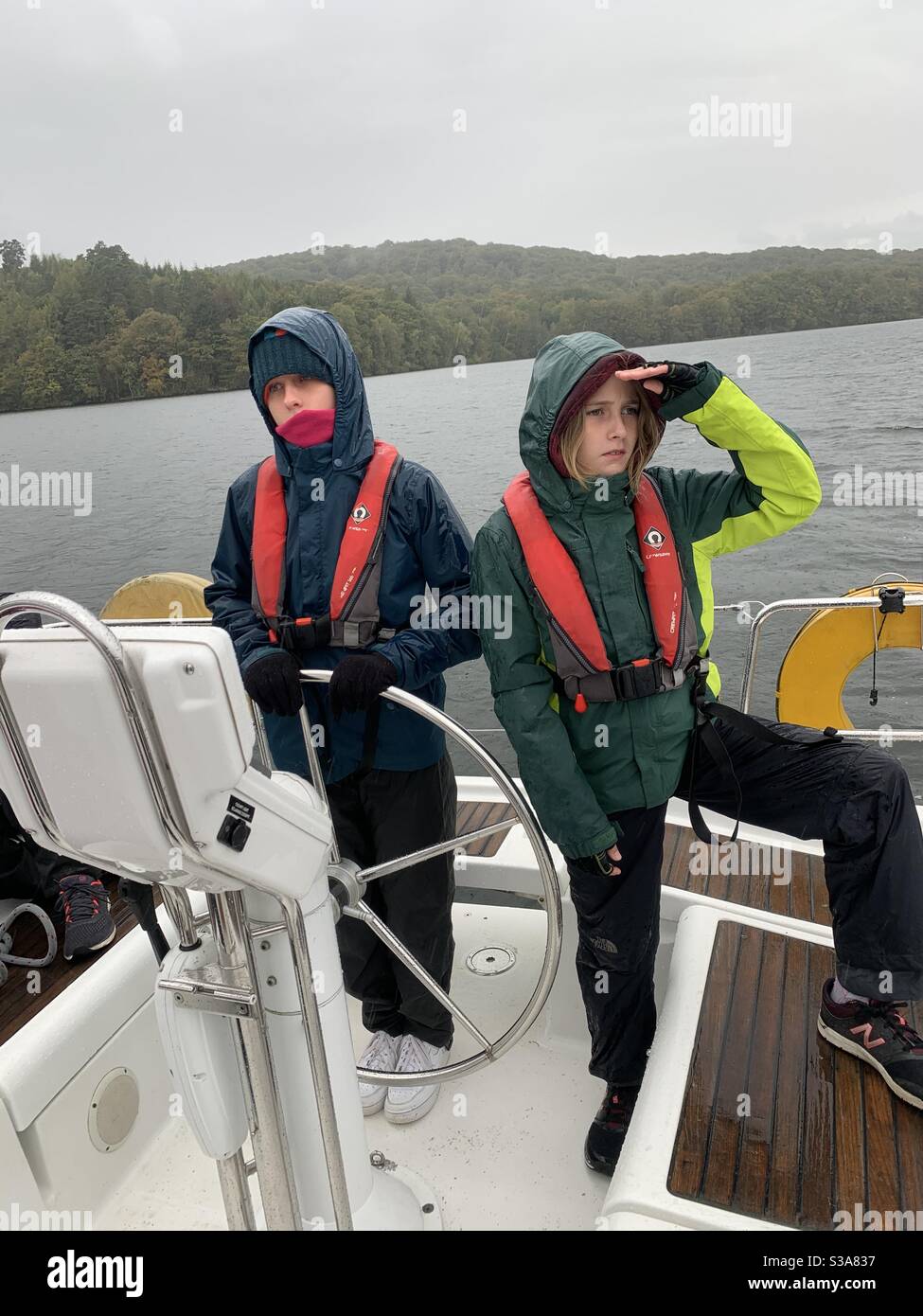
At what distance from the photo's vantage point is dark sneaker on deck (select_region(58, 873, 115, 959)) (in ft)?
6.05

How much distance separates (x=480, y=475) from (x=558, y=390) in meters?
14.1

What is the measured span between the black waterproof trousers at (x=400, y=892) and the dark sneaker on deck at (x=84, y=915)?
509mm

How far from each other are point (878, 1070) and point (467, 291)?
613 inches

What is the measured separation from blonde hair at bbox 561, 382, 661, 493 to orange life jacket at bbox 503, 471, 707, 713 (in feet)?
0.15

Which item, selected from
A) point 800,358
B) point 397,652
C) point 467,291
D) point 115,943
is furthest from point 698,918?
point 800,358

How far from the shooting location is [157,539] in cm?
1345

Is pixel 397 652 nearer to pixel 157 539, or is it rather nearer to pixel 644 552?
pixel 644 552

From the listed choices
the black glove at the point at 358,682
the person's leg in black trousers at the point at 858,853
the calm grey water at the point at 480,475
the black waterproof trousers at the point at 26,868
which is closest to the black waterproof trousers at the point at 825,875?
the person's leg in black trousers at the point at 858,853

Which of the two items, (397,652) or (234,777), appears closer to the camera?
(234,777)

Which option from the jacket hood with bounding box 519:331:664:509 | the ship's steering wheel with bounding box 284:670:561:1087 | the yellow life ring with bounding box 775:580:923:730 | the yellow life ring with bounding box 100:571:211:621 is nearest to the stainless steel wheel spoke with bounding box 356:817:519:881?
the ship's steering wheel with bounding box 284:670:561:1087

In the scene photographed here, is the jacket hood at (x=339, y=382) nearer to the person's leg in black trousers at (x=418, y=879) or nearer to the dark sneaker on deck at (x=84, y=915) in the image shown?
the person's leg in black trousers at (x=418, y=879)

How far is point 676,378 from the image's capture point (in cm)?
137

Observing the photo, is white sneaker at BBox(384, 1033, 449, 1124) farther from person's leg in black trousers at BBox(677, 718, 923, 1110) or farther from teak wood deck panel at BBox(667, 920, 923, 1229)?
person's leg in black trousers at BBox(677, 718, 923, 1110)

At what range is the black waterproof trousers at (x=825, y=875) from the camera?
1379 millimetres
